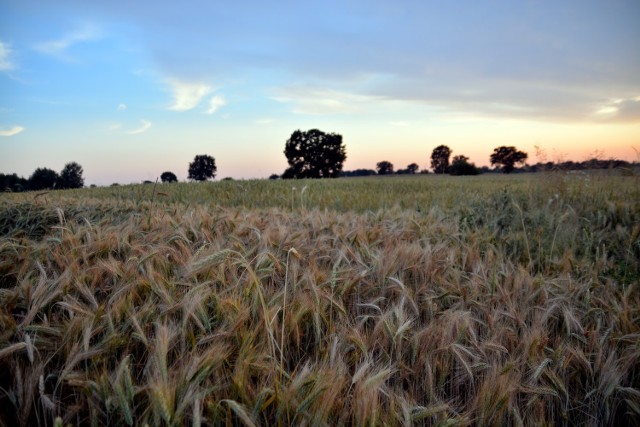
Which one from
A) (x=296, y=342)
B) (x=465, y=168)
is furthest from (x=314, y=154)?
(x=296, y=342)

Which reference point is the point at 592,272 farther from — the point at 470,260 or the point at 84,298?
the point at 84,298

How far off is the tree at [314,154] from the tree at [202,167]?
25.6 metres

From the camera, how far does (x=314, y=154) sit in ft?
216

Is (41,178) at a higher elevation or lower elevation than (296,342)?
higher

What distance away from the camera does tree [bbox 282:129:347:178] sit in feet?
214

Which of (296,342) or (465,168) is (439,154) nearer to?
(465,168)

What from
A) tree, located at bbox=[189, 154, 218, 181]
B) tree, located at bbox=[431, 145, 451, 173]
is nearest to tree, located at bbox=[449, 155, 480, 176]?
tree, located at bbox=[431, 145, 451, 173]

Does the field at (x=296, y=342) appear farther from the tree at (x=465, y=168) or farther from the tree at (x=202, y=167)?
the tree at (x=202, y=167)

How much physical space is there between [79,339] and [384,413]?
117cm

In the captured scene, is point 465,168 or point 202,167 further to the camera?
point 202,167

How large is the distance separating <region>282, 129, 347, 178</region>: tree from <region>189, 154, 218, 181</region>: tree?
84.1 feet

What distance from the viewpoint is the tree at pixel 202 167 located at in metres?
Result: 81.2

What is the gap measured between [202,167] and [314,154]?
32.3 metres

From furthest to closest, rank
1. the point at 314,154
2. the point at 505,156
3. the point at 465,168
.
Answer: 1. the point at 505,156
2. the point at 314,154
3. the point at 465,168
